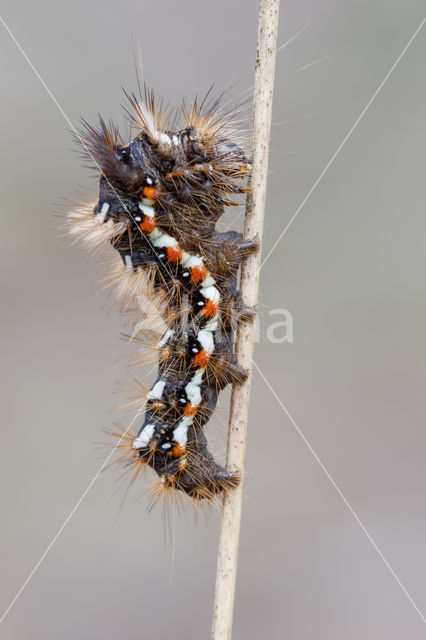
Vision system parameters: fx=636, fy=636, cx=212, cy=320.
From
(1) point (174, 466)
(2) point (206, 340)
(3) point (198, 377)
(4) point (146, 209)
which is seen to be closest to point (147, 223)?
(4) point (146, 209)

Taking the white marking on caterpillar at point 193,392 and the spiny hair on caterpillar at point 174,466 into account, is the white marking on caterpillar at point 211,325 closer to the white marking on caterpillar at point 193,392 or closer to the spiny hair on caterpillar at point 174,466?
the white marking on caterpillar at point 193,392

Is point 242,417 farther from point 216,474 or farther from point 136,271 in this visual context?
point 136,271

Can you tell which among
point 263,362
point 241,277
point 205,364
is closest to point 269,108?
point 241,277

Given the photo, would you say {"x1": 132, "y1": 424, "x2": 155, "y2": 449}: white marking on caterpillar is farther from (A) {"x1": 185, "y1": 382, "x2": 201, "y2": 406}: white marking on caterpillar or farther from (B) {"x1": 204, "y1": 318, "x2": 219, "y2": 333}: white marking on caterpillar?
(B) {"x1": 204, "y1": 318, "x2": 219, "y2": 333}: white marking on caterpillar

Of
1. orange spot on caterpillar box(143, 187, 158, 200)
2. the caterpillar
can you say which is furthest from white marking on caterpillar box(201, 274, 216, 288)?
orange spot on caterpillar box(143, 187, 158, 200)

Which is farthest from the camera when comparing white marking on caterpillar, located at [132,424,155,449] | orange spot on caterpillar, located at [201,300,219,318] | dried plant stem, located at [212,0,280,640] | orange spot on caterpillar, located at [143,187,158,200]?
white marking on caterpillar, located at [132,424,155,449]
